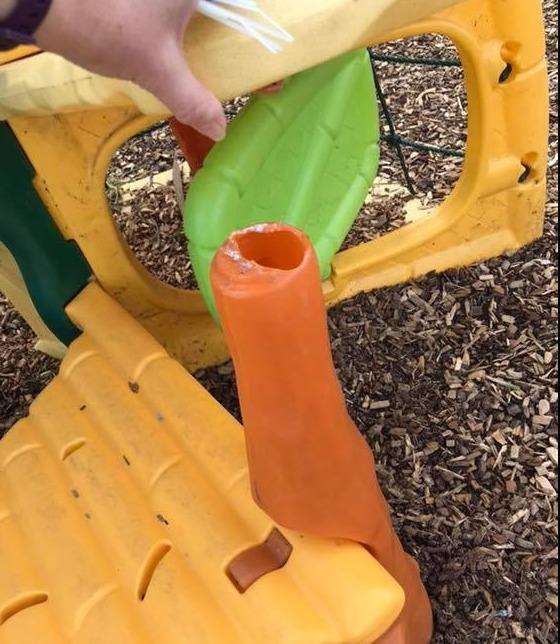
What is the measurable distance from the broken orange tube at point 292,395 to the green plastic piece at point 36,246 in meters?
0.56

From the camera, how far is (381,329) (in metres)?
1.28

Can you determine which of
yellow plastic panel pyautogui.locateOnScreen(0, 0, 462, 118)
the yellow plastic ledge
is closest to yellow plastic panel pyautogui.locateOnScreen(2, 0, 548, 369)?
yellow plastic panel pyautogui.locateOnScreen(0, 0, 462, 118)

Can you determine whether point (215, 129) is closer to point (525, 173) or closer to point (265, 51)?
point (265, 51)

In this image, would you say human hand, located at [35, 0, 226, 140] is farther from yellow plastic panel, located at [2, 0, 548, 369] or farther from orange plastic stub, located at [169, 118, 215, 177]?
orange plastic stub, located at [169, 118, 215, 177]

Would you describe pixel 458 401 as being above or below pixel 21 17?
below

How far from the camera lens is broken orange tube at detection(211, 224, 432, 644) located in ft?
1.91

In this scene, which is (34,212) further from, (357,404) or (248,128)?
(357,404)

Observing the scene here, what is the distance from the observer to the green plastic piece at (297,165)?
85cm

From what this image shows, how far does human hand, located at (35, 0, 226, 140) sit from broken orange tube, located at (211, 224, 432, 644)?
0.11 metres

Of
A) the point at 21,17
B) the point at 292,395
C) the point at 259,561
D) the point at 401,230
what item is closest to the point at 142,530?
the point at 259,561

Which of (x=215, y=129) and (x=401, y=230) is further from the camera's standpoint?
(x=401, y=230)

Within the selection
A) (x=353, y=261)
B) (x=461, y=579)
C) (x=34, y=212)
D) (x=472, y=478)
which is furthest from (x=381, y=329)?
(x=34, y=212)

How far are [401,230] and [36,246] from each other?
573mm

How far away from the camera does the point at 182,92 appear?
59 cm
